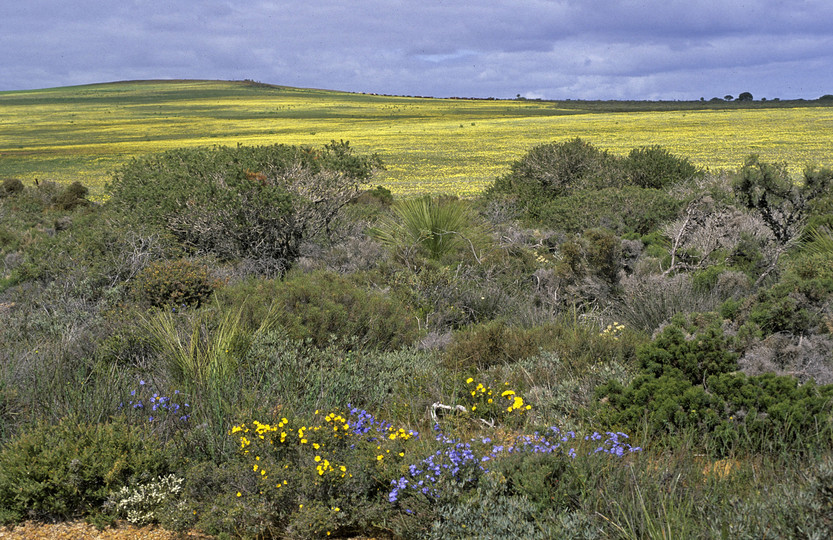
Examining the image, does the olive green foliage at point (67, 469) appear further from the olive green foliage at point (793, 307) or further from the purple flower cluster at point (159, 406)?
the olive green foliage at point (793, 307)

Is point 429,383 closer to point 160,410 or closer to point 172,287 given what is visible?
point 160,410

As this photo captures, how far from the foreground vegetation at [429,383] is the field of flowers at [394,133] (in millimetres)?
11731

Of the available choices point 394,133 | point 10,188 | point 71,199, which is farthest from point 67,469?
point 394,133

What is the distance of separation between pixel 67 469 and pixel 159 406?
78 cm

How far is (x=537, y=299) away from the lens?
8.48 m

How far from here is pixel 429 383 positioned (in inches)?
193

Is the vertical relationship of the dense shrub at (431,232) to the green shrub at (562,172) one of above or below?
below

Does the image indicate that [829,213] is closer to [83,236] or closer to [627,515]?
[627,515]

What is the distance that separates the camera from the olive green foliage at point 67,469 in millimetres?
3611

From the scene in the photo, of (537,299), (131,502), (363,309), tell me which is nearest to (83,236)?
(363,309)

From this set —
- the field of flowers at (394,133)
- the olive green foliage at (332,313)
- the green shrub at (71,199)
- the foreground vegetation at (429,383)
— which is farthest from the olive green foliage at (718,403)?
the green shrub at (71,199)

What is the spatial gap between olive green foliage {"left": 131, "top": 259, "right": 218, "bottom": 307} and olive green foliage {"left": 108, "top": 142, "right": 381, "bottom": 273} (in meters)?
1.87

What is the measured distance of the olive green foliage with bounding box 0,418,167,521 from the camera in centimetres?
361

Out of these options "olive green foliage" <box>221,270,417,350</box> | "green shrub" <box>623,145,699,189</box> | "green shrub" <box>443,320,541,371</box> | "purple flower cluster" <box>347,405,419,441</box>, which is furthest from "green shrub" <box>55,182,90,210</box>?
"purple flower cluster" <box>347,405,419,441</box>
